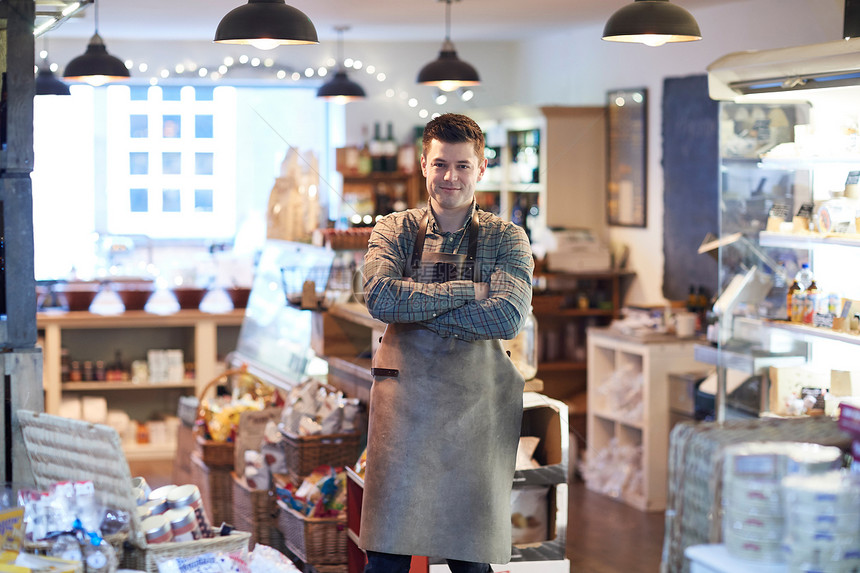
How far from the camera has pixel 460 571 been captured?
3221 mm

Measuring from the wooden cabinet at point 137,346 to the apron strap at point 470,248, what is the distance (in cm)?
470

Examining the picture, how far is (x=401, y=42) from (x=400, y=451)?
7370 millimetres

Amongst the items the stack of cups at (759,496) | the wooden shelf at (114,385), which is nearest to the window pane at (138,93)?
the wooden shelf at (114,385)

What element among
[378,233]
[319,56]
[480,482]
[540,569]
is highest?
[319,56]

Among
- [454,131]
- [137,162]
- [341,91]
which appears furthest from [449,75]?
[137,162]

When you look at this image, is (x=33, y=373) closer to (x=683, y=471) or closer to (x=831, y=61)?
(x=683, y=471)

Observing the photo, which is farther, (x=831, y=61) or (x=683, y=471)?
(x=831, y=61)

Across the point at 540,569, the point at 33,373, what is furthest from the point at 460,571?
the point at 33,373

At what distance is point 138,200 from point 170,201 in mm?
318

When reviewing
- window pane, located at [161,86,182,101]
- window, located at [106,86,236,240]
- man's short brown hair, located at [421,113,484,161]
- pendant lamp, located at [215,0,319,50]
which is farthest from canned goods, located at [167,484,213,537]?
window pane, located at [161,86,182,101]

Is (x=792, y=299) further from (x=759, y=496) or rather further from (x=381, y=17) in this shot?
(x=381, y=17)

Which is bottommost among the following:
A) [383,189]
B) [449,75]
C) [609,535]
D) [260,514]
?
[609,535]

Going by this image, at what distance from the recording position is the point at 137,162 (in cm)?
1077

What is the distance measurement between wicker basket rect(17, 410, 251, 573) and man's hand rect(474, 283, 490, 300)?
923 mm
